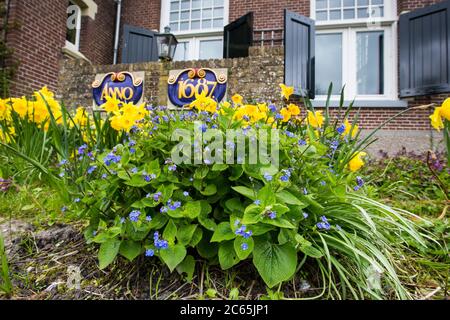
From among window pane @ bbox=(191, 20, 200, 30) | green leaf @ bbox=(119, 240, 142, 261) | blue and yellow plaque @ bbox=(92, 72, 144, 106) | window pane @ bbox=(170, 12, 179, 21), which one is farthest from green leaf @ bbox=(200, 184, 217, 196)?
window pane @ bbox=(170, 12, 179, 21)

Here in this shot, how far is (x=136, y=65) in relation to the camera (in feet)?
17.1

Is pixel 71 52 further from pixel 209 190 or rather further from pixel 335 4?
pixel 209 190

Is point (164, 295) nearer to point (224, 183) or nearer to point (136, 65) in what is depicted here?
point (224, 183)

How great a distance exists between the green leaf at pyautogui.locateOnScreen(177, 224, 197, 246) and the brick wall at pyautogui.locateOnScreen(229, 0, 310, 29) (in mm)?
6925

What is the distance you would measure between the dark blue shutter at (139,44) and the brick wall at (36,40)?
4.61ft

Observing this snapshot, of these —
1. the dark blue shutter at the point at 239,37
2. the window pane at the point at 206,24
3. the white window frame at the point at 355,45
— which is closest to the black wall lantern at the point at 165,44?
the dark blue shutter at the point at 239,37

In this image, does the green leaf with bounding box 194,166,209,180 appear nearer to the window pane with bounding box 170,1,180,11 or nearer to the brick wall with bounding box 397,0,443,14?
the brick wall with bounding box 397,0,443,14

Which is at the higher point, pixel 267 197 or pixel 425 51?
pixel 425 51

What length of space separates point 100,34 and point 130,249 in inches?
311

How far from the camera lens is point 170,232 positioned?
2.76 ft

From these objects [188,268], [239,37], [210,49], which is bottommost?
[188,268]

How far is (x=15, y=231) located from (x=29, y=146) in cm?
71

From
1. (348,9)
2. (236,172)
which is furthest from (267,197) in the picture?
(348,9)

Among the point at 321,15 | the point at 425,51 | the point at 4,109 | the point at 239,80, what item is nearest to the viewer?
the point at 4,109
